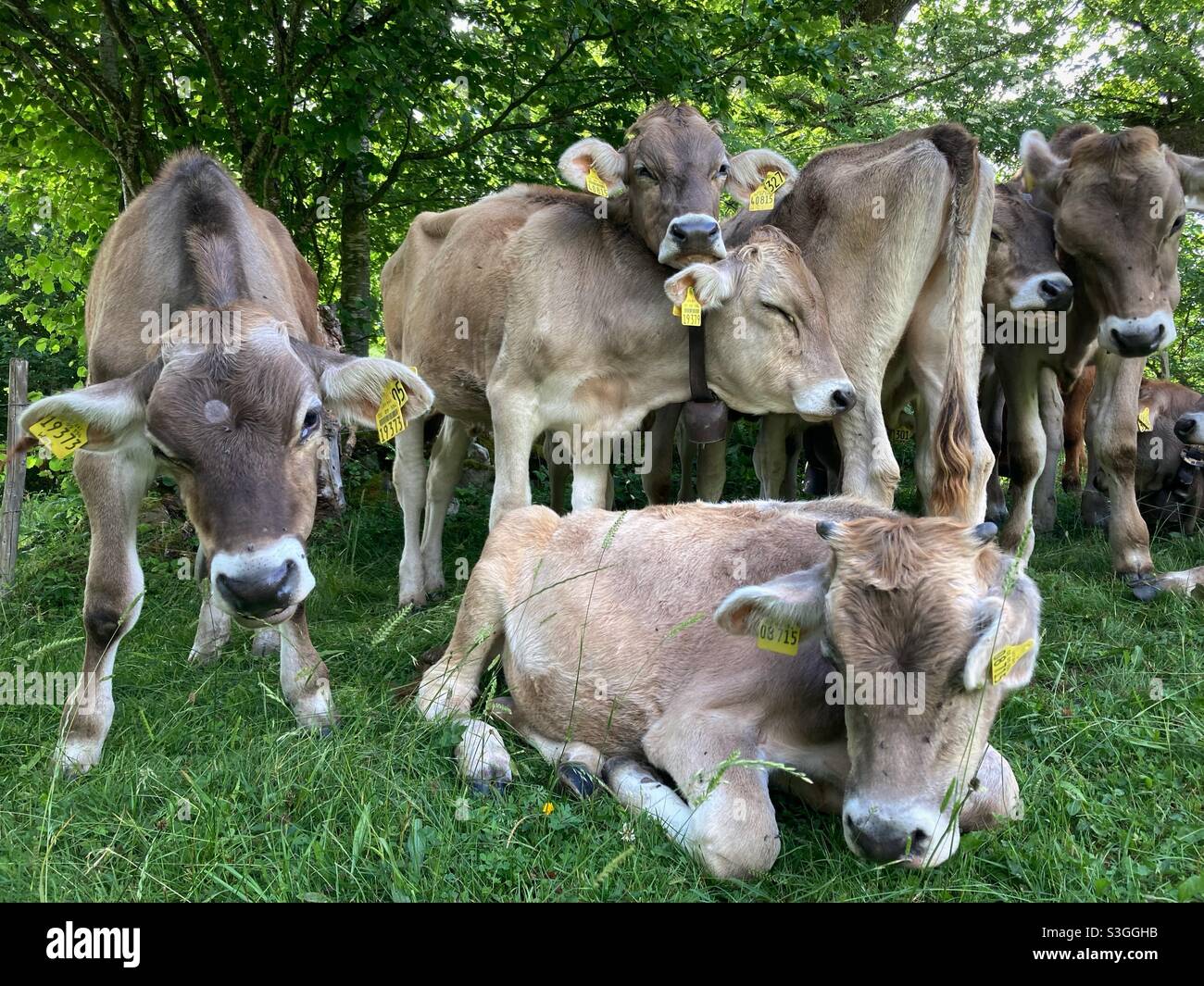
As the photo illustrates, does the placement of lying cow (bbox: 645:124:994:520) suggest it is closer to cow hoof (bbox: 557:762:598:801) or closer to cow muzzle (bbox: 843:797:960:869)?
cow hoof (bbox: 557:762:598:801)

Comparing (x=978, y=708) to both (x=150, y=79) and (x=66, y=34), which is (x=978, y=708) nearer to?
(x=150, y=79)

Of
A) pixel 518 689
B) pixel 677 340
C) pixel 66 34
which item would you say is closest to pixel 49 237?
pixel 66 34

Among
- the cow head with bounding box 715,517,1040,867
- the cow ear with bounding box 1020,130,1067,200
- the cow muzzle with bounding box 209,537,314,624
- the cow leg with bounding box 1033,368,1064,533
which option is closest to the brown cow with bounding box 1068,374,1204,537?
the cow leg with bounding box 1033,368,1064,533

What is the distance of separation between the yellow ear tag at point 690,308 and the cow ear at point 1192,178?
3548mm

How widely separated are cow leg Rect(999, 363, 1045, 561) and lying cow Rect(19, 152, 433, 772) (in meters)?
4.32

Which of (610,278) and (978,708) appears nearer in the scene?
(978,708)

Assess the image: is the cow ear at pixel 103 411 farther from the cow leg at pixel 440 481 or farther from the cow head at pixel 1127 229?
the cow head at pixel 1127 229

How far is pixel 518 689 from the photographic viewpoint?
4207 millimetres

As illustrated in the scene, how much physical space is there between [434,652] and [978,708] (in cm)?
312

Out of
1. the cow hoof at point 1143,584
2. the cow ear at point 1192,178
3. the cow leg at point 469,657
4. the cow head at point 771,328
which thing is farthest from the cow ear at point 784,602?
the cow ear at point 1192,178

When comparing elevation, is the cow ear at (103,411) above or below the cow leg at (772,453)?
above

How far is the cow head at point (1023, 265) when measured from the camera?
6.51m

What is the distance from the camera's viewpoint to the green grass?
9.61 ft

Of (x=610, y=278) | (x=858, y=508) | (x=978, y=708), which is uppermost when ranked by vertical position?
(x=610, y=278)
